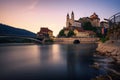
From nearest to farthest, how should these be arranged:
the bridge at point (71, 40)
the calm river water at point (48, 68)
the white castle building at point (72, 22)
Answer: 1. the calm river water at point (48, 68)
2. the bridge at point (71, 40)
3. the white castle building at point (72, 22)

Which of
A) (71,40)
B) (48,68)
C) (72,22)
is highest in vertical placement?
(72,22)

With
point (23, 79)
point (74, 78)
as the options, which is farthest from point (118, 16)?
point (23, 79)

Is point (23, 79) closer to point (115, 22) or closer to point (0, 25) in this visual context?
point (115, 22)

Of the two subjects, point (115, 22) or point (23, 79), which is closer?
point (23, 79)

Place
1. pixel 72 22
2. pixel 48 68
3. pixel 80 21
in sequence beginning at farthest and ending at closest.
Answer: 1. pixel 80 21
2. pixel 72 22
3. pixel 48 68

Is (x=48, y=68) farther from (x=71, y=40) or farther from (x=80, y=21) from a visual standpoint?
(x=80, y=21)

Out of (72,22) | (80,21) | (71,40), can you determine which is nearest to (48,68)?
(71,40)

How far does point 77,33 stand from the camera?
130125mm

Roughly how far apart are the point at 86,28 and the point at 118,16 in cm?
10576

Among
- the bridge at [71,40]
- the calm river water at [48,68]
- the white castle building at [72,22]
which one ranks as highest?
the white castle building at [72,22]

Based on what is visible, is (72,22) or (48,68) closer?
(48,68)

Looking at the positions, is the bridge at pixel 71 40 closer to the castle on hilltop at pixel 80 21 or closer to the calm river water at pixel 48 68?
the castle on hilltop at pixel 80 21

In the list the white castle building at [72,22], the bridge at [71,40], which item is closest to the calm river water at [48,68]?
the bridge at [71,40]

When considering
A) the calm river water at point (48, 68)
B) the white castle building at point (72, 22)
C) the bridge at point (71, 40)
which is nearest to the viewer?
the calm river water at point (48, 68)
